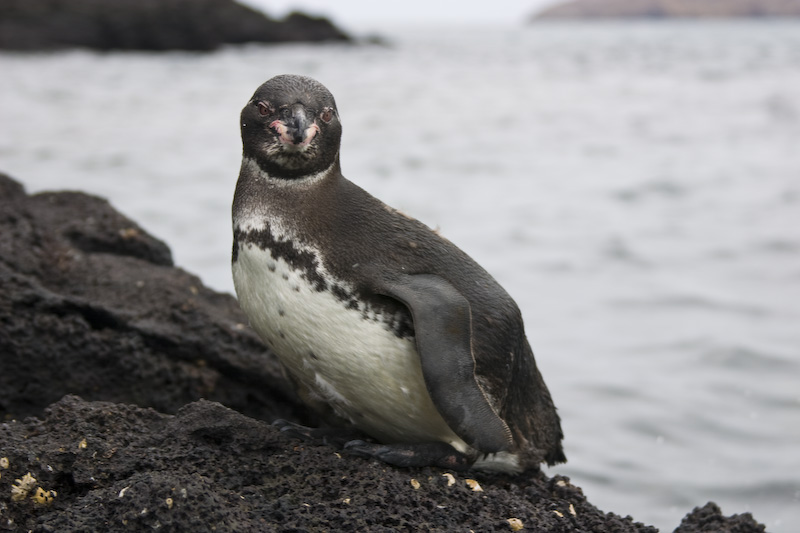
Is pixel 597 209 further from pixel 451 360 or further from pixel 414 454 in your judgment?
pixel 451 360

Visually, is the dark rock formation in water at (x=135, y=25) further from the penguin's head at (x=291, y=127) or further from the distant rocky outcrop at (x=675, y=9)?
the distant rocky outcrop at (x=675, y=9)

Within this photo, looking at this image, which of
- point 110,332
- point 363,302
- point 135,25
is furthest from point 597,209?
point 135,25

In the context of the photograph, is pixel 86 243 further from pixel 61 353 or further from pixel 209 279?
pixel 209 279

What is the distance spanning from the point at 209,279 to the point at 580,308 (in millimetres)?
3729

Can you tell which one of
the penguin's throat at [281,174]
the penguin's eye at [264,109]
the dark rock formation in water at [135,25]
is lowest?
the penguin's throat at [281,174]

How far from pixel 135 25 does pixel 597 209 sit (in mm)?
33232

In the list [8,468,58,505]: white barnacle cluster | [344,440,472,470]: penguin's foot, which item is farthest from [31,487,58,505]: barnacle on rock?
[344,440,472,470]: penguin's foot

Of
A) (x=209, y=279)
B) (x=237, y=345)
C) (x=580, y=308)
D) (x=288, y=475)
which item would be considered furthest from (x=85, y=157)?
(x=288, y=475)

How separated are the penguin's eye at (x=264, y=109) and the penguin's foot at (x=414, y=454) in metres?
1.24

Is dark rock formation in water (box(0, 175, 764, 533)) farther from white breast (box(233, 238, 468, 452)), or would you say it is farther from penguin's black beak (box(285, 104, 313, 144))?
penguin's black beak (box(285, 104, 313, 144))

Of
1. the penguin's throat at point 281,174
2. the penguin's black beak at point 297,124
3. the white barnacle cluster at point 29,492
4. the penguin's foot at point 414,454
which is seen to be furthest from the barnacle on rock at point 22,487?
the penguin's black beak at point 297,124

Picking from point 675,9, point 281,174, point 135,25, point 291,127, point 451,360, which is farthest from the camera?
point 675,9

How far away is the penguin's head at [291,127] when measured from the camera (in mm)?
3455

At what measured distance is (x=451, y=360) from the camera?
131 inches
